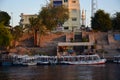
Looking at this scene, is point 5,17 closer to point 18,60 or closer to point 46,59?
point 18,60

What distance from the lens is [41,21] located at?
78.6m

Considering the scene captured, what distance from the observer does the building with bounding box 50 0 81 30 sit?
91062 millimetres

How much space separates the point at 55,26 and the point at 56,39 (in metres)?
4.59

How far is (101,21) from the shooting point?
79562mm

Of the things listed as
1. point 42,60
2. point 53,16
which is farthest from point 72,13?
point 42,60

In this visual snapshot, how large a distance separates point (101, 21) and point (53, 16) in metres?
8.58

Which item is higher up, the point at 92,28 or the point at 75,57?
the point at 92,28

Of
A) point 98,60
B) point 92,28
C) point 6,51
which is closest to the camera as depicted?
point 98,60

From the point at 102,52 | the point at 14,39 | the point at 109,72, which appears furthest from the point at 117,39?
the point at 109,72

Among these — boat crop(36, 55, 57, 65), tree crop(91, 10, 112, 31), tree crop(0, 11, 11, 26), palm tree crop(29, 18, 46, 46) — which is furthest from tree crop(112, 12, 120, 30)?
tree crop(0, 11, 11, 26)

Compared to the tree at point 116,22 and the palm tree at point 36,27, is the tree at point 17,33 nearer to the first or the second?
the palm tree at point 36,27

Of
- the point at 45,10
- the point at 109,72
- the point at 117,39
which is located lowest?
the point at 109,72

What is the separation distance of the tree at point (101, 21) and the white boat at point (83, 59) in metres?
10.3

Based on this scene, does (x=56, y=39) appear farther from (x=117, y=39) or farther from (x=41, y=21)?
(x=117, y=39)
